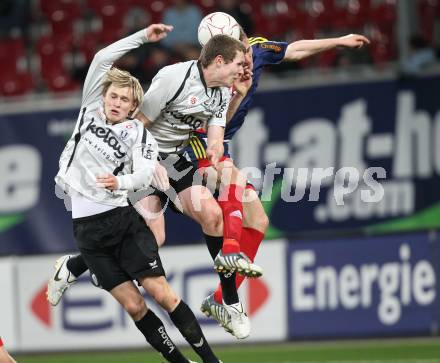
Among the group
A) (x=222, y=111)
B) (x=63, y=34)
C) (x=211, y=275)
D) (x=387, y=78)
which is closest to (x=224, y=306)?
(x=222, y=111)

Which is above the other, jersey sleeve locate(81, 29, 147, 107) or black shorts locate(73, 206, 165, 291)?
jersey sleeve locate(81, 29, 147, 107)

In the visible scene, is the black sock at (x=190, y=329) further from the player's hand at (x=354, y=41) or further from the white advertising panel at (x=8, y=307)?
the white advertising panel at (x=8, y=307)

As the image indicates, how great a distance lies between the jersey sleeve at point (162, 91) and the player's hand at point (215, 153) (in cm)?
46

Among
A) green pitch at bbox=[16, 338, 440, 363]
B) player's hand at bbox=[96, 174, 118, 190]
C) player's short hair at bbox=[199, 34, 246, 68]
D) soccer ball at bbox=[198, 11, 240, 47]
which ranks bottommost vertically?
green pitch at bbox=[16, 338, 440, 363]

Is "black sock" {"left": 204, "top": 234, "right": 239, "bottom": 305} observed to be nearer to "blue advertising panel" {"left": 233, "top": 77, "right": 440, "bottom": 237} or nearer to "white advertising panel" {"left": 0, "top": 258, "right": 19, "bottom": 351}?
"white advertising panel" {"left": 0, "top": 258, "right": 19, "bottom": 351}

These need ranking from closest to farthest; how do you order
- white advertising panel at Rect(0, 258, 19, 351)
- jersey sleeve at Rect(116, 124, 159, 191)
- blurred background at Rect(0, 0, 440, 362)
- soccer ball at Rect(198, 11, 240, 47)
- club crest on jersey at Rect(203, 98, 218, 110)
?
jersey sleeve at Rect(116, 124, 159, 191), club crest on jersey at Rect(203, 98, 218, 110), soccer ball at Rect(198, 11, 240, 47), blurred background at Rect(0, 0, 440, 362), white advertising panel at Rect(0, 258, 19, 351)

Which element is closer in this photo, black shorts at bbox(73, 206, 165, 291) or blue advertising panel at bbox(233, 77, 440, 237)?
black shorts at bbox(73, 206, 165, 291)

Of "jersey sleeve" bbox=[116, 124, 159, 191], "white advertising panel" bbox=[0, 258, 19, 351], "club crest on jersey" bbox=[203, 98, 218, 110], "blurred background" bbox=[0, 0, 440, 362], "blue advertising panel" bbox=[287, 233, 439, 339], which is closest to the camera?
"jersey sleeve" bbox=[116, 124, 159, 191]

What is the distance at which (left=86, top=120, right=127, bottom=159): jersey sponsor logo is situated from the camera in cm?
787

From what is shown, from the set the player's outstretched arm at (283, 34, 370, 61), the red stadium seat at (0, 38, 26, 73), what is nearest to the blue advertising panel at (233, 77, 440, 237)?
the red stadium seat at (0, 38, 26, 73)

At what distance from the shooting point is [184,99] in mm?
8180

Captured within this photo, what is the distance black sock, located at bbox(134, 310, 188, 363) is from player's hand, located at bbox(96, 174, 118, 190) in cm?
111

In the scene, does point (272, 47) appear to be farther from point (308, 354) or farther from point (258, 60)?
point (308, 354)

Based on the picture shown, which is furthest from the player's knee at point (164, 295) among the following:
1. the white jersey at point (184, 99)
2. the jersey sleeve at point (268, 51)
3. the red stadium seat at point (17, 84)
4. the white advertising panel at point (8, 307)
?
the red stadium seat at point (17, 84)
